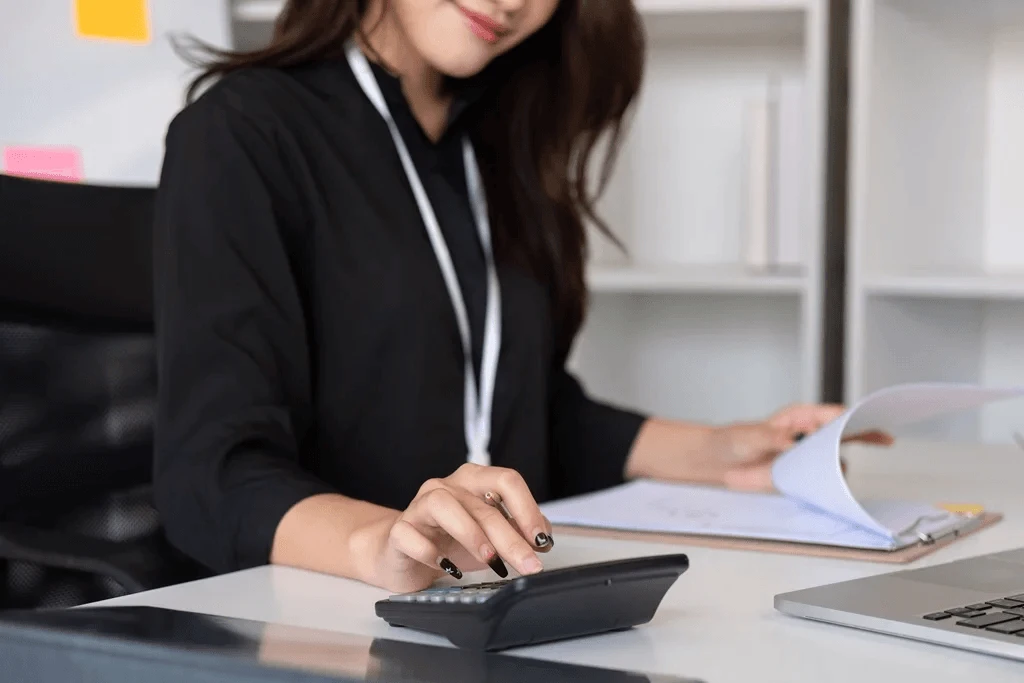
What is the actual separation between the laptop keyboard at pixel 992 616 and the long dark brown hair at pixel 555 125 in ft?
2.56

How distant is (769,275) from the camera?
2.11m

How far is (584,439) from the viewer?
150 centimetres

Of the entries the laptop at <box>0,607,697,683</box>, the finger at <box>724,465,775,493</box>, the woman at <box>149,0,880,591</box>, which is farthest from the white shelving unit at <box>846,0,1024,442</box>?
the laptop at <box>0,607,697,683</box>

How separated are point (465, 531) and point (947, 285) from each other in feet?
4.63

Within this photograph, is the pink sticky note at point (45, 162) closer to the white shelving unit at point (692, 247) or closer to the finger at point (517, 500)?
the white shelving unit at point (692, 247)

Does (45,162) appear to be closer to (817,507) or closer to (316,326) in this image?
(316,326)

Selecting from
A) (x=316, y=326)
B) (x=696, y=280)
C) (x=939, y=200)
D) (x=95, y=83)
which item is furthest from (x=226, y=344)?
(x=939, y=200)

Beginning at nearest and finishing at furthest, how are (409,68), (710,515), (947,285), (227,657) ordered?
(227,657)
(710,515)
(409,68)
(947,285)

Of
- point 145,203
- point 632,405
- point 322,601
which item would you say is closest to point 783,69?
point 632,405

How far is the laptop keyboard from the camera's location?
67 cm

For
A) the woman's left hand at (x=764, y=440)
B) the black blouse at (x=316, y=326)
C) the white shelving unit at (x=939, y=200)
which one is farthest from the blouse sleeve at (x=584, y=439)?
the white shelving unit at (x=939, y=200)

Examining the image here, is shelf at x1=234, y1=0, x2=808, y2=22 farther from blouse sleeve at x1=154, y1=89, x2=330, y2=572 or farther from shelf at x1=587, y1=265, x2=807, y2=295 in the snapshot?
blouse sleeve at x1=154, y1=89, x2=330, y2=572

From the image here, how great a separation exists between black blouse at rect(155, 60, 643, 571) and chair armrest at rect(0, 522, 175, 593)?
1.4 inches

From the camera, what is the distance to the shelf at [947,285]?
6.28 feet
